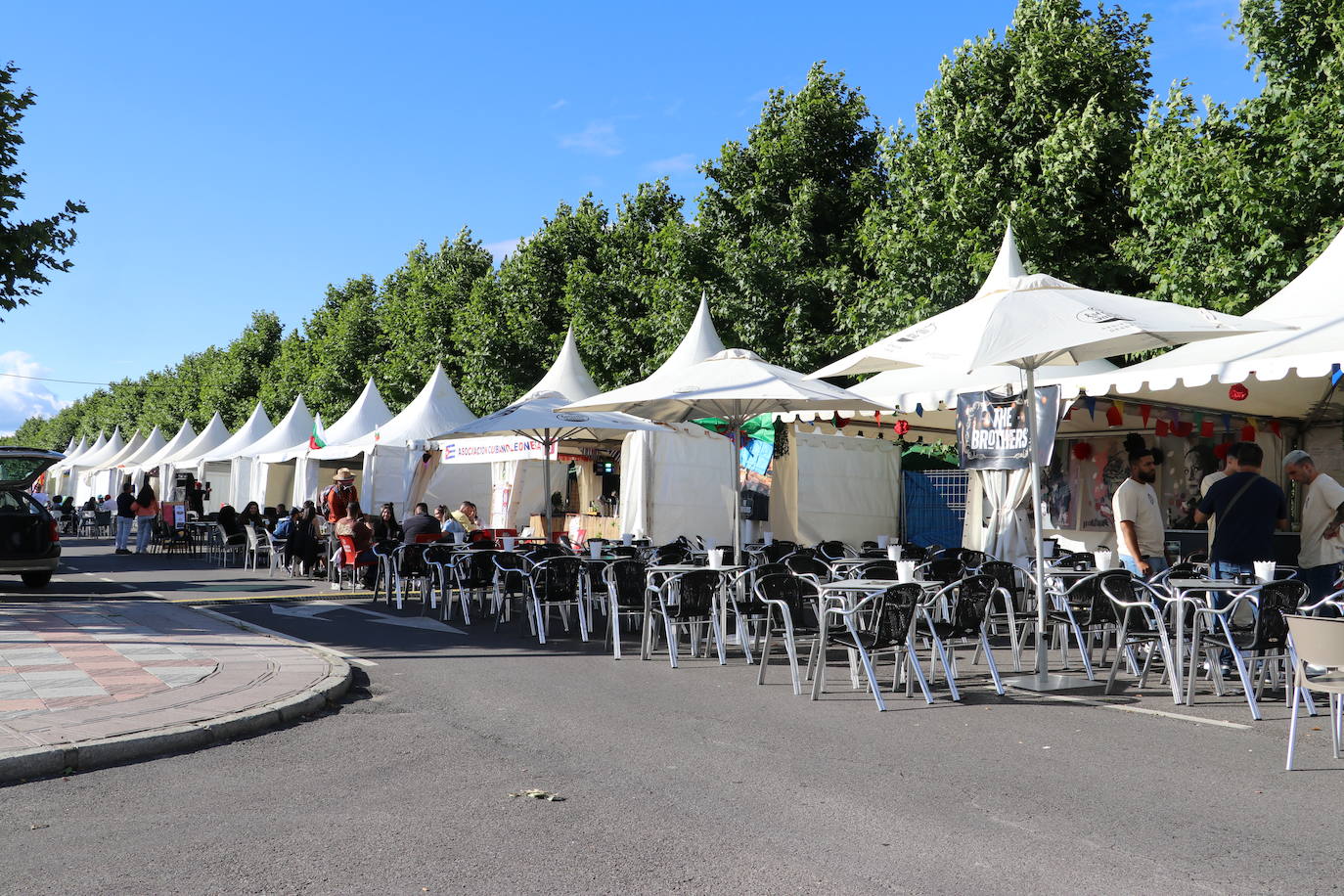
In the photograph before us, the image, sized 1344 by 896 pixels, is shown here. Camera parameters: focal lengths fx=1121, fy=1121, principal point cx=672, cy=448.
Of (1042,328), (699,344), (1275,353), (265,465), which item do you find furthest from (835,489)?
(265,465)

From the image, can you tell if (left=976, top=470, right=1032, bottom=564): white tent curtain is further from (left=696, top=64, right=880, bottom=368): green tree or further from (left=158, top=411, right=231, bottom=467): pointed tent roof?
(left=158, top=411, right=231, bottom=467): pointed tent roof

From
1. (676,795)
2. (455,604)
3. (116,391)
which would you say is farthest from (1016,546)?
(116,391)

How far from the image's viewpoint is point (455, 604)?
48.8 ft

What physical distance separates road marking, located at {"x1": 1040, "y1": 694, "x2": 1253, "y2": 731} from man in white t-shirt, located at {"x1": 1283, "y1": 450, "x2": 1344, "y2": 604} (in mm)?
2145

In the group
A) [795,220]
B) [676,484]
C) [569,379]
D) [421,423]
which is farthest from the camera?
[795,220]

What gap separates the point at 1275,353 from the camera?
395 inches

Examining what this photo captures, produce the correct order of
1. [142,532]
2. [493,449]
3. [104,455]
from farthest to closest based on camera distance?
[104,455] → [142,532] → [493,449]

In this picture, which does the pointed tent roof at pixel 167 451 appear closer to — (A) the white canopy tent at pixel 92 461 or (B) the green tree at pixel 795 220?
(A) the white canopy tent at pixel 92 461

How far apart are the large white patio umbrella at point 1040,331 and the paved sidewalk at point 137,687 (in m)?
5.07

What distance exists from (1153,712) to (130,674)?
724cm

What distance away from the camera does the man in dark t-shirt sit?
8.31 meters

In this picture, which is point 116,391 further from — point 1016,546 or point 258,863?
point 258,863

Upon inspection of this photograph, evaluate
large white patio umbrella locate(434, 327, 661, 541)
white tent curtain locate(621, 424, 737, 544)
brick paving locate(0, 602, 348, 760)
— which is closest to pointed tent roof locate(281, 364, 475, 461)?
white tent curtain locate(621, 424, 737, 544)

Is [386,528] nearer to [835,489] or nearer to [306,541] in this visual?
[306,541]
